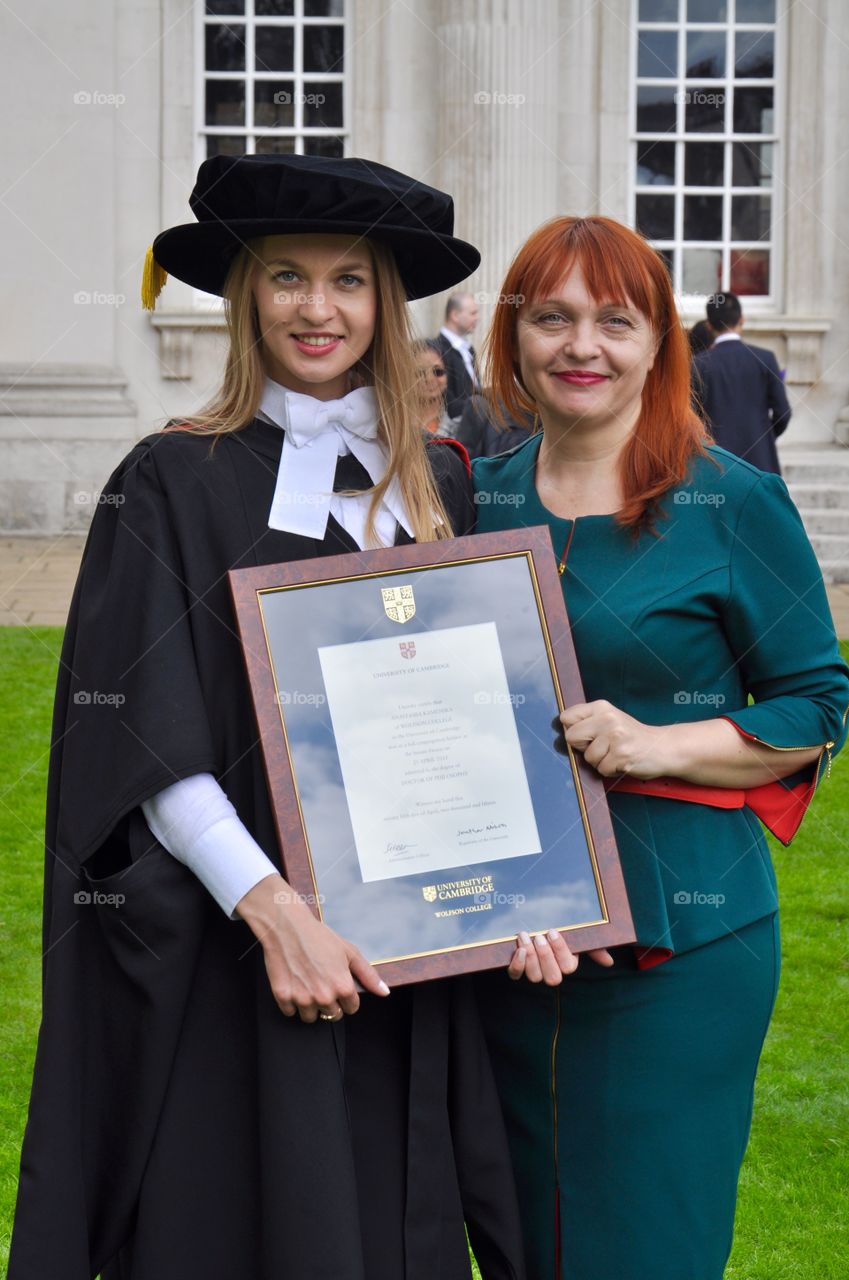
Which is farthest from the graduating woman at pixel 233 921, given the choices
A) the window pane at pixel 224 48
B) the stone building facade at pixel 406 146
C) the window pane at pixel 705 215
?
the window pane at pixel 705 215

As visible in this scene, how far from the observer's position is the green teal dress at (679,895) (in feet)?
8.10

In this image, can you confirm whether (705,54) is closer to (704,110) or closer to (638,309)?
(704,110)

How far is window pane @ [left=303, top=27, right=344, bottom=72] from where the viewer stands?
44.4 ft

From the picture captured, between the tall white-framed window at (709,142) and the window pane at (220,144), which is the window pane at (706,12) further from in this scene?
the window pane at (220,144)

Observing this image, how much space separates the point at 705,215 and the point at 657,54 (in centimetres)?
139

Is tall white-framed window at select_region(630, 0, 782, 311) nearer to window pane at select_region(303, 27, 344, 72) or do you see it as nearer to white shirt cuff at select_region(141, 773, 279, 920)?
window pane at select_region(303, 27, 344, 72)

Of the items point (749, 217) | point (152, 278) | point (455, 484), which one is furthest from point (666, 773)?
point (749, 217)

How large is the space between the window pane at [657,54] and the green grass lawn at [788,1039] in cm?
837

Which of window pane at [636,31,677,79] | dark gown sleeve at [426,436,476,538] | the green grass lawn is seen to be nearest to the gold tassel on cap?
dark gown sleeve at [426,436,476,538]

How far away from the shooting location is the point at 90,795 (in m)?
2.36

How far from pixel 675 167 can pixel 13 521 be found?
628 centimetres

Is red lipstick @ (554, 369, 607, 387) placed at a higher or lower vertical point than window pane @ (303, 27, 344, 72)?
lower

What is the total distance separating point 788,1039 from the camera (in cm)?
473

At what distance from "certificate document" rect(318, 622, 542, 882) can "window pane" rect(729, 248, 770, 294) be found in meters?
12.1
